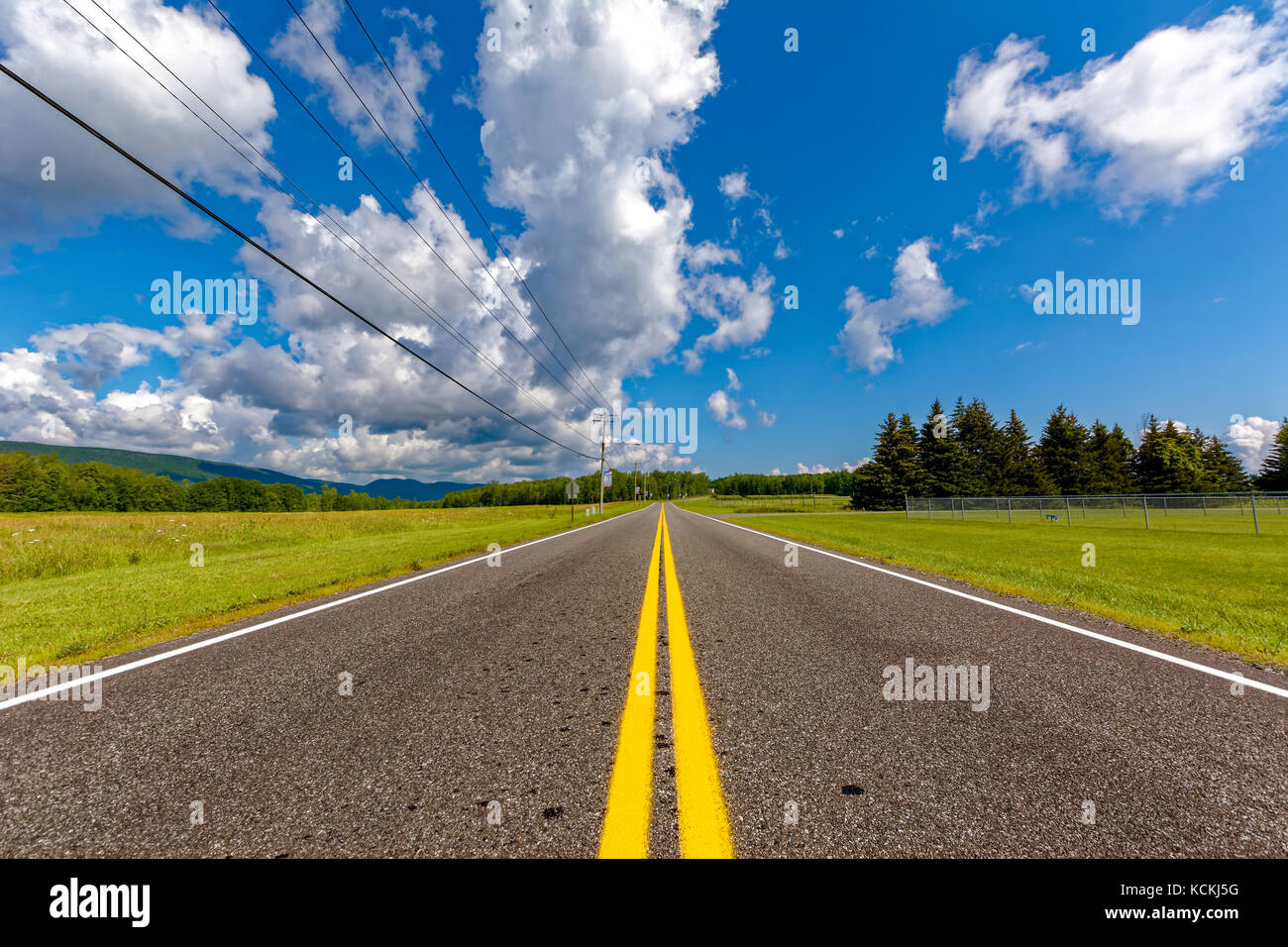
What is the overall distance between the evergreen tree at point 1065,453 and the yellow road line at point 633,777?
65.6 metres

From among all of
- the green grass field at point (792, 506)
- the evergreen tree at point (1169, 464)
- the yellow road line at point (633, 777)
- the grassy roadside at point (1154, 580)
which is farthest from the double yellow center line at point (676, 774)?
the evergreen tree at point (1169, 464)

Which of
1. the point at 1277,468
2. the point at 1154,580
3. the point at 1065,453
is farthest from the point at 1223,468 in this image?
the point at 1154,580

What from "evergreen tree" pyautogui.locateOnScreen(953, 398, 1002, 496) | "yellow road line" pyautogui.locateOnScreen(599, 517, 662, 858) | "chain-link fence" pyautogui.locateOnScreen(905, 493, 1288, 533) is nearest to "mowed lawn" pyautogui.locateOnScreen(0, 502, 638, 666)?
"yellow road line" pyautogui.locateOnScreen(599, 517, 662, 858)

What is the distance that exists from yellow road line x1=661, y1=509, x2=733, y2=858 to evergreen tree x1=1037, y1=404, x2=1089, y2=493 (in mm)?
65380

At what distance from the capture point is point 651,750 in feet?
7.60

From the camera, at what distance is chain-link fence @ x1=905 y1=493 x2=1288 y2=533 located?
2984 cm

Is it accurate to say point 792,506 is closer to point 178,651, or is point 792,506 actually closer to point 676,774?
point 178,651

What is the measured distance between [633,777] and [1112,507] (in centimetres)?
4273

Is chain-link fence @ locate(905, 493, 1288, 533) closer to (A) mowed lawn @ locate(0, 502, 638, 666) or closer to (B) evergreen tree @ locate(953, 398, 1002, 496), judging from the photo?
(B) evergreen tree @ locate(953, 398, 1002, 496)

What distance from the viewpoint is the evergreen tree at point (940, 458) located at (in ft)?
160
